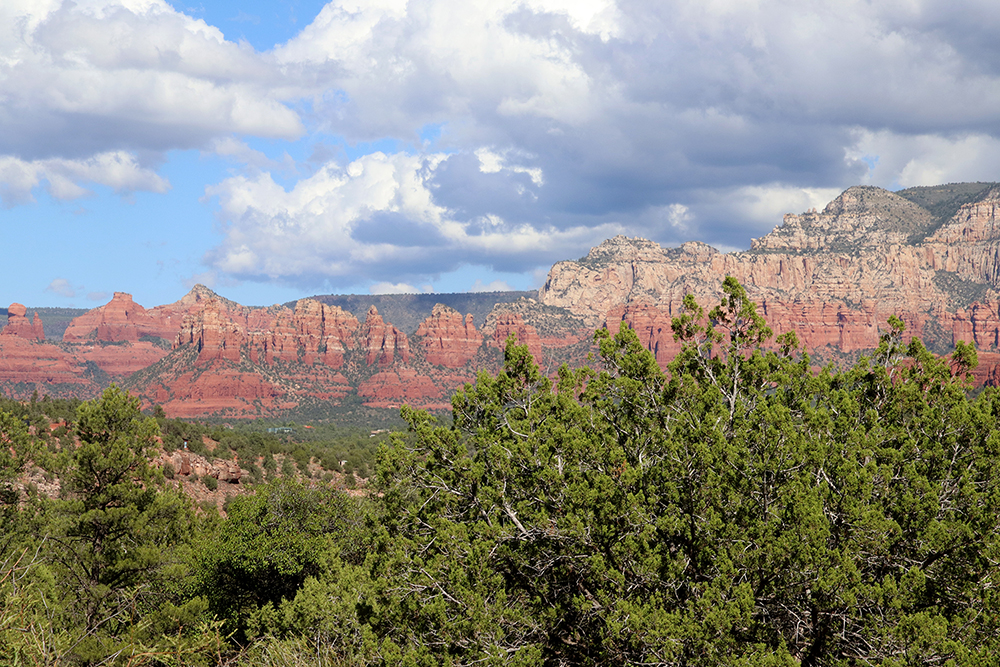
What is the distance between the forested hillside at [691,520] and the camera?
1140 centimetres

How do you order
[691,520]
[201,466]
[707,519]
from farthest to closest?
1. [201,466]
2. [707,519]
3. [691,520]

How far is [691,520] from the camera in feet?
41.8

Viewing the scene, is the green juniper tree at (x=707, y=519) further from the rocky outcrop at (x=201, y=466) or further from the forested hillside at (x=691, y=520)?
the rocky outcrop at (x=201, y=466)

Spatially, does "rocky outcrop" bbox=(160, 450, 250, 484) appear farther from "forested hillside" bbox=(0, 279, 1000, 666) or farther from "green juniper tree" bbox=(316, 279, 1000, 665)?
"green juniper tree" bbox=(316, 279, 1000, 665)

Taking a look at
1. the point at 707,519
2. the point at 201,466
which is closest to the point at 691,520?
the point at 707,519

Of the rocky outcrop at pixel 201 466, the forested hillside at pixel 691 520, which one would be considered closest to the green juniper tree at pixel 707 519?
the forested hillside at pixel 691 520

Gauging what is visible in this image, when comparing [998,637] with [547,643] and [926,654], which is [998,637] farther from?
[547,643]

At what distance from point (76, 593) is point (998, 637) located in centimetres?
2825

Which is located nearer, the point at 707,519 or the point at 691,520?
the point at 691,520

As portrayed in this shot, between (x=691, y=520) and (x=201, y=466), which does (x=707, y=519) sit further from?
(x=201, y=466)

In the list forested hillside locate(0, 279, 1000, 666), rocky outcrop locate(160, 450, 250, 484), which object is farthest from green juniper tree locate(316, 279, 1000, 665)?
rocky outcrop locate(160, 450, 250, 484)

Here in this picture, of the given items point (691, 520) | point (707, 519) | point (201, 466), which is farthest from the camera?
point (201, 466)

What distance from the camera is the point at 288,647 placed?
47.1ft

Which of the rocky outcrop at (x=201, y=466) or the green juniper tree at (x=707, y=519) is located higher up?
the green juniper tree at (x=707, y=519)
